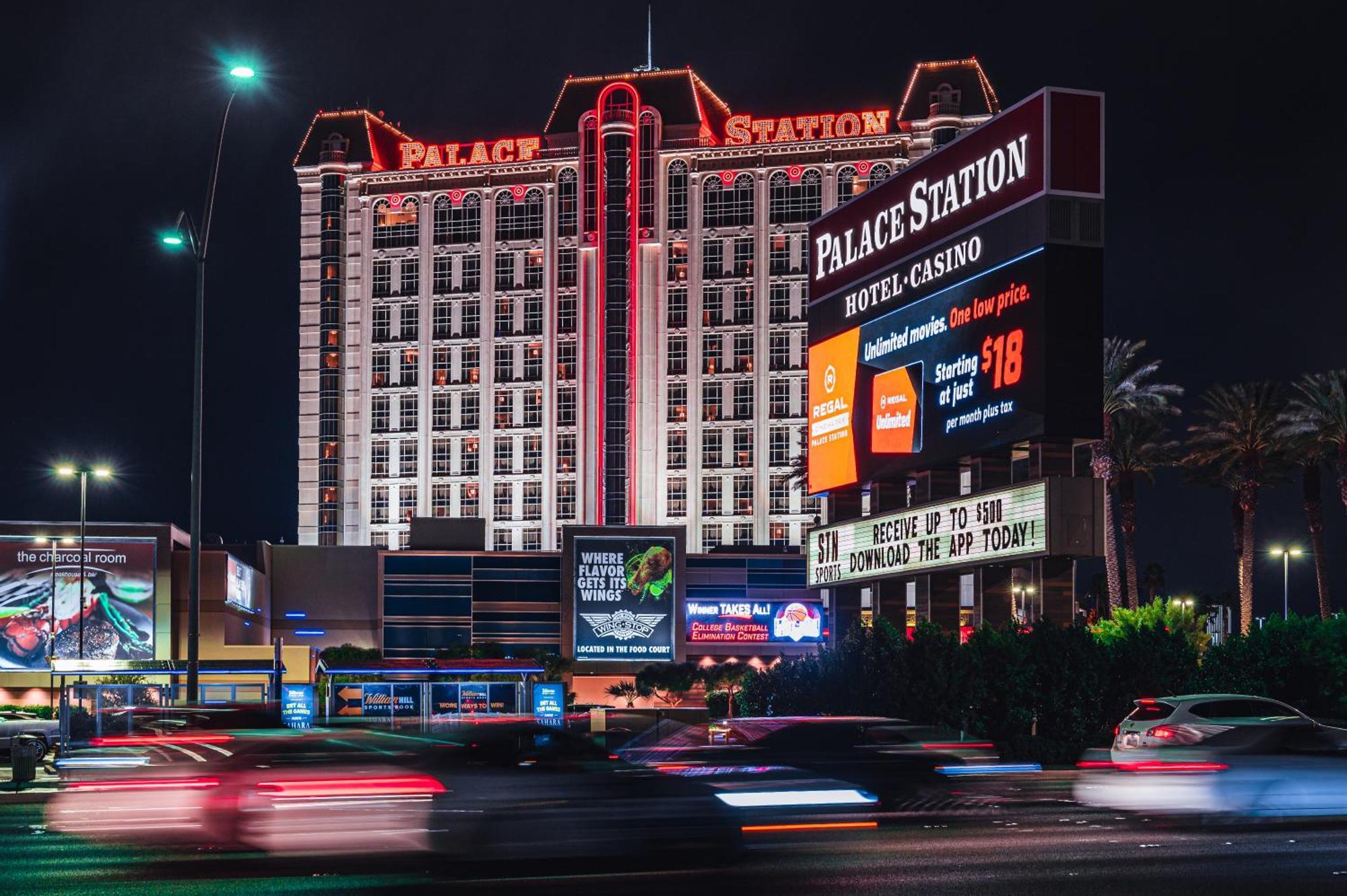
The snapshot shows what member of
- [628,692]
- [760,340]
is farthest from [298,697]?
[760,340]

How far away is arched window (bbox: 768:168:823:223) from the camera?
131 meters

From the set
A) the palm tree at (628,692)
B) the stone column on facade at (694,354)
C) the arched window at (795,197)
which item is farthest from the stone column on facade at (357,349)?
the palm tree at (628,692)

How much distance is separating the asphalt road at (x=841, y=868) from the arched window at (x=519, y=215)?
114865mm

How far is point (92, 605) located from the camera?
8844cm

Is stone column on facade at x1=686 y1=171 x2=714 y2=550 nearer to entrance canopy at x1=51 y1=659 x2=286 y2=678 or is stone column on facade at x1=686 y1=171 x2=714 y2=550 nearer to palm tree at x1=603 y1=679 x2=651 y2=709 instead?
palm tree at x1=603 y1=679 x2=651 y2=709

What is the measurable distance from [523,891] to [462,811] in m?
0.90

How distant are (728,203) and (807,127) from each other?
830cm

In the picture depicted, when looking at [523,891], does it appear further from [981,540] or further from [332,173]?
[332,173]

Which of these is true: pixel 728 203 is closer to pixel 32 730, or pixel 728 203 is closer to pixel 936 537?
pixel 936 537

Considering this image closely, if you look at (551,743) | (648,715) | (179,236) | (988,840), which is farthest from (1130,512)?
(551,743)

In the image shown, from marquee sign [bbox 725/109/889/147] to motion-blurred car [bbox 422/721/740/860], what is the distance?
386 feet

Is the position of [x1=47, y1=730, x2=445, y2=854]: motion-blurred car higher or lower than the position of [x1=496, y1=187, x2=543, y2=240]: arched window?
lower

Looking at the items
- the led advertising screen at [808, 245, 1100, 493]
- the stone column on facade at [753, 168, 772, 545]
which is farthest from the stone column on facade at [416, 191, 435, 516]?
the led advertising screen at [808, 245, 1100, 493]

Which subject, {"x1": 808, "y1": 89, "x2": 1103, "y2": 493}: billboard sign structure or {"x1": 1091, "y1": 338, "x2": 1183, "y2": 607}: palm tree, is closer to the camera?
{"x1": 808, "y1": 89, "x2": 1103, "y2": 493}: billboard sign structure
